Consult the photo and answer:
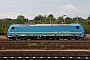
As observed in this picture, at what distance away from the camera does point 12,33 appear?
3362 centimetres

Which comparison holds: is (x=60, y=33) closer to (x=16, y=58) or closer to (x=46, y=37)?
(x=46, y=37)

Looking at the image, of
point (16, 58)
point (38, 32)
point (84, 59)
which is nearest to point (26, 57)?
point (16, 58)

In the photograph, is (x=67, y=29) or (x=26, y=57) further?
(x=67, y=29)

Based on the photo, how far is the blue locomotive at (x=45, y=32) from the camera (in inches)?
1319

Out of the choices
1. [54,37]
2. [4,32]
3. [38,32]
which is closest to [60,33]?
[54,37]

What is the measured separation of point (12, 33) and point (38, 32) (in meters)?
3.89

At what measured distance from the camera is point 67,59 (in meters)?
14.8

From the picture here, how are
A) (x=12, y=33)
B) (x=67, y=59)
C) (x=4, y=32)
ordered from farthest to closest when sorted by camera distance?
(x=4, y=32), (x=12, y=33), (x=67, y=59)

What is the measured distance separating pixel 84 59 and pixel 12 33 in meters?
20.2

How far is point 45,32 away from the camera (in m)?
33.8

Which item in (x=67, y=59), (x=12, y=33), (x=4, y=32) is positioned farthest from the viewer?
(x=4, y=32)

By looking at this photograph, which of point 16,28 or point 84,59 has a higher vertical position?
point 16,28

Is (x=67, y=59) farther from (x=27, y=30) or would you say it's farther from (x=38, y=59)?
(x=27, y=30)

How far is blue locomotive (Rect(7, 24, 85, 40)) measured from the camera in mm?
33500
